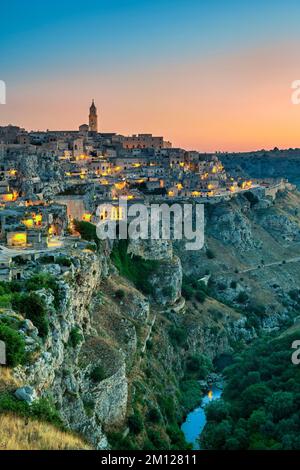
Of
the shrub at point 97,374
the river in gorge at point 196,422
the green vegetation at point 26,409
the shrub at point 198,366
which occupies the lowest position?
the river in gorge at point 196,422

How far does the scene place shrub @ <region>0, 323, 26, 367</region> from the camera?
1360 centimetres

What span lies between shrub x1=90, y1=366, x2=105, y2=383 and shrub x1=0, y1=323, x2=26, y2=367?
8.46 m

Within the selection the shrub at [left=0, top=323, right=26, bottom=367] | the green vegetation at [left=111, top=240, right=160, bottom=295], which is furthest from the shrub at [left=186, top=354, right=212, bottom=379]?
the shrub at [left=0, top=323, right=26, bottom=367]

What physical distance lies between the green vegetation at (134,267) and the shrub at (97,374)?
50.1 ft

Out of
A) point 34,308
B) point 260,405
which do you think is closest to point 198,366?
point 260,405

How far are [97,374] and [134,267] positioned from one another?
58.3 ft

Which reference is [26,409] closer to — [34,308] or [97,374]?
[34,308]

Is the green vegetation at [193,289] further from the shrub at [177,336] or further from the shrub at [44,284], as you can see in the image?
the shrub at [44,284]

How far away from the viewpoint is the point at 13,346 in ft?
45.3

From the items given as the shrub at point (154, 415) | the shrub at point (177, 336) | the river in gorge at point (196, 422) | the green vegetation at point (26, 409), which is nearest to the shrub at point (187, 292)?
the shrub at point (177, 336)

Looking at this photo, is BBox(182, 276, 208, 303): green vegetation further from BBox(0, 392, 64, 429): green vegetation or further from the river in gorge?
BBox(0, 392, 64, 429): green vegetation

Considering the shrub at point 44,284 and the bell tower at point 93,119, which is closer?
the shrub at point 44,284

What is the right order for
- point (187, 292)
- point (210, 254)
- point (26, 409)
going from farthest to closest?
point (210, 254) < point (187, 292) < point (26, 409)

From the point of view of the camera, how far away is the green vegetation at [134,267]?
3859 centimetres
